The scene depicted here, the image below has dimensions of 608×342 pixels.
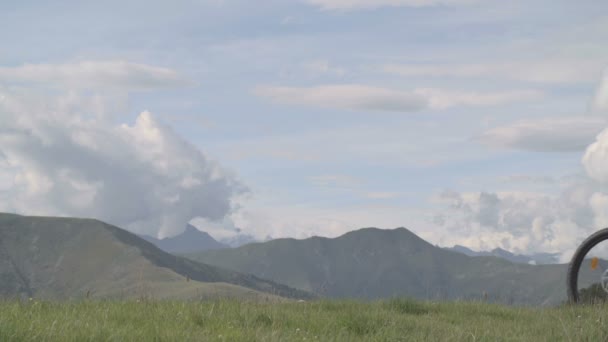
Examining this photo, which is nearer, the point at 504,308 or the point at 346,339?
the point at 346,339

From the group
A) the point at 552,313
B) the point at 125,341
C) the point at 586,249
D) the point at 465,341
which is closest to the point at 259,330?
the point at 125,341

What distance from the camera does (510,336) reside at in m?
9.13

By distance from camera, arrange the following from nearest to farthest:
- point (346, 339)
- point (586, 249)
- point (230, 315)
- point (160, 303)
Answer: point (346, 339), point (230, 315), point (160, 303), point (586, 249)

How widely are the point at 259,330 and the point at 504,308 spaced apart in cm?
697

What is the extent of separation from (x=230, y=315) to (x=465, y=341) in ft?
10.3

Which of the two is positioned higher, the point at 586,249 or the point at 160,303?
the point at 586,249

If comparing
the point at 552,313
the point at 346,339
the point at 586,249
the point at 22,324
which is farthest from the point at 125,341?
the point at 586,249

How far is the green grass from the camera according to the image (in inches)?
269

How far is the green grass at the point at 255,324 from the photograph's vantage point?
6.83 meters

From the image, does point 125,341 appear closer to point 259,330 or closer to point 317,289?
point 259,330

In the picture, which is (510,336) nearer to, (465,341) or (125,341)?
(465,341)

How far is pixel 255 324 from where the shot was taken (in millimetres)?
8672

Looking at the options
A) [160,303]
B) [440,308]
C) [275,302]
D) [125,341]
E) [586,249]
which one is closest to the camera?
[125,341]

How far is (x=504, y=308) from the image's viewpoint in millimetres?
13062
